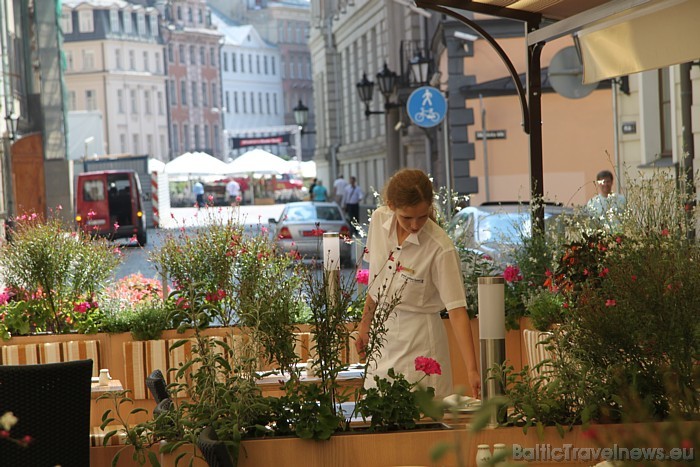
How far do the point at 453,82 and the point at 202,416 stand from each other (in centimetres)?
2219

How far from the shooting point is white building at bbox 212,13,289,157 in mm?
115875

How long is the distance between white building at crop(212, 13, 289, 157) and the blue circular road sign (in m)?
95.7

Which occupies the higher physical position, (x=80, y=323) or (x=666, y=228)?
(x=666, y=228)

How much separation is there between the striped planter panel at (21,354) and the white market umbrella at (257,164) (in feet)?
139

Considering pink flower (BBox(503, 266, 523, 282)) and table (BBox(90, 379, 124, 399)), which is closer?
table (BBox(90, 379, 124, 399))

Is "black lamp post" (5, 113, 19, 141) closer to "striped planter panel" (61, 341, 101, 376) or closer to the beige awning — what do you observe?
"striped planter panel" (61, 341, 101, 376)

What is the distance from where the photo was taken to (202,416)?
4.05m

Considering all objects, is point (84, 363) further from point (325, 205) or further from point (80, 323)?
point (325, 205)

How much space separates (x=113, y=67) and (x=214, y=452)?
316 feet

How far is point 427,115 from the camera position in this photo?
57.1 ft

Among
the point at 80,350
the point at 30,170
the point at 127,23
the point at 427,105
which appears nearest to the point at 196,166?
the point at 30,170

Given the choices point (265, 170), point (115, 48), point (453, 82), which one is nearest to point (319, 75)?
point (265, 170)

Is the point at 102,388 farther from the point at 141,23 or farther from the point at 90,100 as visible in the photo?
the point at 141,23

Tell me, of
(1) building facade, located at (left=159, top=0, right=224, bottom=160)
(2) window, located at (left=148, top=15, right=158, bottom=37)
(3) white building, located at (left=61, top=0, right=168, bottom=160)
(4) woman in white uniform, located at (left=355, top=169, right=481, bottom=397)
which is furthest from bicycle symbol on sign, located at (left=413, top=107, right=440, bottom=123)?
(1) building facade, located at (left=159, top=0, right=224, bottom=160)
